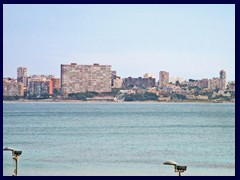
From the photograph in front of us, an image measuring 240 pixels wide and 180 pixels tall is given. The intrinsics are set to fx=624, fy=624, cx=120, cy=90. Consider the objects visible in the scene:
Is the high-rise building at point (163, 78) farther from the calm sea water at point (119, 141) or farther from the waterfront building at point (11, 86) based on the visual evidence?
the waterfront building at point (11, 86)

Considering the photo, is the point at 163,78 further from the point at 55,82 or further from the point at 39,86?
the point at 39,86

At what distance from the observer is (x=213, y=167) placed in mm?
12633

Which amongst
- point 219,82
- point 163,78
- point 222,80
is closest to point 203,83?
point 219,82

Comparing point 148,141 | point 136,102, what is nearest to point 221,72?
point 136,102

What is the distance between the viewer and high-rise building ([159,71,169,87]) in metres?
31.3

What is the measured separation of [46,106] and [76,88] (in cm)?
1060

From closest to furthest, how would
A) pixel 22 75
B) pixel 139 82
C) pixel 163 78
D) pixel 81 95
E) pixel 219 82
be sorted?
1. pixel 81 95
2. pixel 139 82
3. pixel 22 75
4. pixel 219 82
5. pixel 163 78

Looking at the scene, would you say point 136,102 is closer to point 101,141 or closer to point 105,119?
point 105,119

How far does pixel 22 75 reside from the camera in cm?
3088

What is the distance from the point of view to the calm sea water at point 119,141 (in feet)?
42.1

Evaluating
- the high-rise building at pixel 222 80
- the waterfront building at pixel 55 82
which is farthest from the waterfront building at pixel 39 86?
the high-rise building at pixel 222 80

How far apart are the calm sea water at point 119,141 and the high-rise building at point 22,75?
1.73 m

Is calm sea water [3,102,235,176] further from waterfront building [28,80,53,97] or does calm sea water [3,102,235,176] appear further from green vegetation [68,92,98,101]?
waterfront building [28,80,53,97]

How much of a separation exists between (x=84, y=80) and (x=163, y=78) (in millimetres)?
11400
